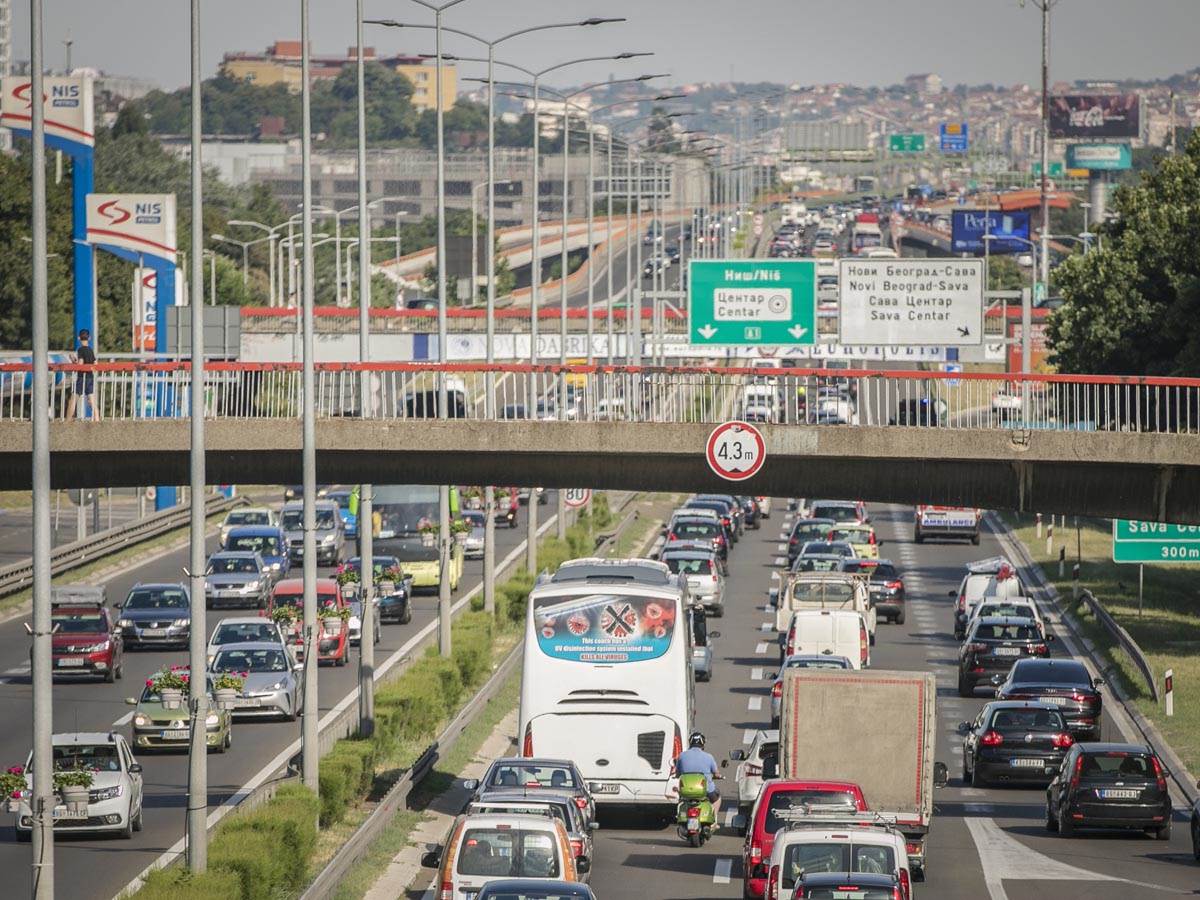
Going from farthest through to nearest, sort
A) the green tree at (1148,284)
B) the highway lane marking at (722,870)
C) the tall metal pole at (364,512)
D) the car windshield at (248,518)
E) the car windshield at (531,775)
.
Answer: the car windshield at (248,518), the green tree at (1148,284), the tall metal pole at (364,512), the car windshield at (531,775), the highway lane marking at (722,870)

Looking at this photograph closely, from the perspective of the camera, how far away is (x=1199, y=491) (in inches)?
1422

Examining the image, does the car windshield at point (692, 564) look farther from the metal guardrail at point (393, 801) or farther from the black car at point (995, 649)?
the black car at point (995, 649)

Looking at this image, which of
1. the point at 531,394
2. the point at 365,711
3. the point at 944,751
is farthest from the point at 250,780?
the point at 944,751

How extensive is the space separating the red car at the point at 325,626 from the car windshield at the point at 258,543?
12512 mm

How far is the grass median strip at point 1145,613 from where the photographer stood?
43.6 metres

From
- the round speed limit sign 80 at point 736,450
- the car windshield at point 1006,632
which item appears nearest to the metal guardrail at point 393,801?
the round speed limit sign 80 at point 736,450

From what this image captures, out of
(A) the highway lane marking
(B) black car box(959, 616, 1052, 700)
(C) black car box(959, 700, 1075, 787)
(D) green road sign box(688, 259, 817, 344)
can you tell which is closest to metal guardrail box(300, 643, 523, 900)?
(A) the highway lane marking

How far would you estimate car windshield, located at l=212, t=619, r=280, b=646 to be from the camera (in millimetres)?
45344

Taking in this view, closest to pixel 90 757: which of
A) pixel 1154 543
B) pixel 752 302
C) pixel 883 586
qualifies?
pixel 1154 543

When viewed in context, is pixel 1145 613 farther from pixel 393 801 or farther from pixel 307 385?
pixel 393 801

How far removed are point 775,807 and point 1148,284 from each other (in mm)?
41135

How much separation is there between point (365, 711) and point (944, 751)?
406 inches

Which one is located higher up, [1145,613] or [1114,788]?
[1114,788]

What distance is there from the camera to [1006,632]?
154 ft
